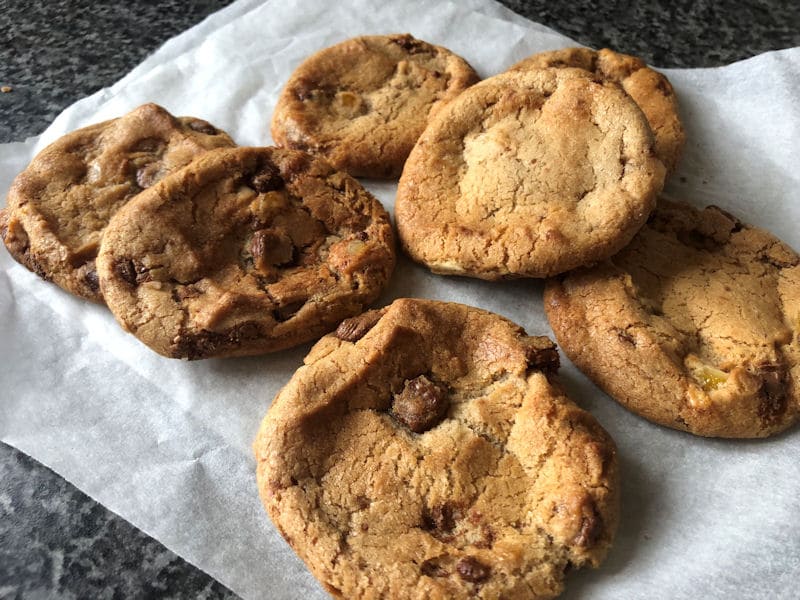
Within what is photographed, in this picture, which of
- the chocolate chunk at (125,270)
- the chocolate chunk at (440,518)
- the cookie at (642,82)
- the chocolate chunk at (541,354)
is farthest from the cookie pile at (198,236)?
the cookie at (642,82)

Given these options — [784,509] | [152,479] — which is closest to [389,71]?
[152,479]

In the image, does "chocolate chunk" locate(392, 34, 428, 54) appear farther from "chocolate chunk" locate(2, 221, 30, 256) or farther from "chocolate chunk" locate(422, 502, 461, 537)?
"chocolate chunk" locate(422, 502, 461, 537)

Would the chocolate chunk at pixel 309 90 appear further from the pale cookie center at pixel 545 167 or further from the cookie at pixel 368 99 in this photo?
the pale cookie center at pixel 545 167

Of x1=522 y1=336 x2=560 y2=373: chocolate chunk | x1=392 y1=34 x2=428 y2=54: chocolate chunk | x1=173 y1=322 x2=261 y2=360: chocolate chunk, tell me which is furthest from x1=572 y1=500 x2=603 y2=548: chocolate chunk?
x1=392 y1=34 x2=428 y2=54: chocolate chunk

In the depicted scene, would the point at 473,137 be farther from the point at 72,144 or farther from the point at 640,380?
the point at 72,144

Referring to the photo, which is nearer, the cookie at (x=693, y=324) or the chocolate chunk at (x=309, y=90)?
the cookie at (x=693, y=324)

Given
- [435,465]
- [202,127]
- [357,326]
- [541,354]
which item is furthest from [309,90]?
[435,465]

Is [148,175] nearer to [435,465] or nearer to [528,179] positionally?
[528,179]
